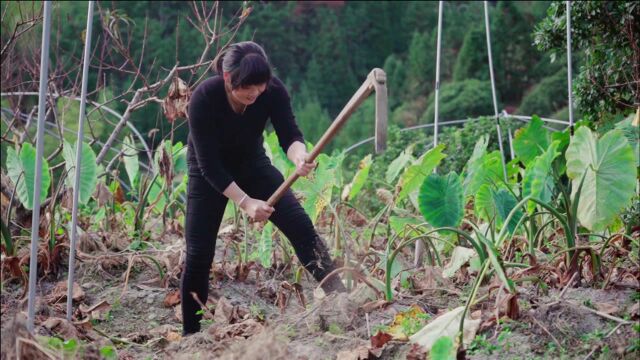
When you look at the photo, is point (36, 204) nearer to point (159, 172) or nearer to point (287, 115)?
point (287, 115)

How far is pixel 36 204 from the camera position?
307 centimetres

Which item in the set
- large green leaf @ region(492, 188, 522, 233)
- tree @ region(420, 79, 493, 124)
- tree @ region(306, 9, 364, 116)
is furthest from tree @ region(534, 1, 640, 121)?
tree @ region(306, 9, 364, 116)

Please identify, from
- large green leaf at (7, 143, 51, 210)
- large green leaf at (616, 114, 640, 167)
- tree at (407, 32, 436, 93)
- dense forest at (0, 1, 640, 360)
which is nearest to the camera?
dense forest at (0, 1, 640, 360)

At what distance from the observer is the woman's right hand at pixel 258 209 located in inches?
128

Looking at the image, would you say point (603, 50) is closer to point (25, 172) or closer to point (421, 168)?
point (421, 168)

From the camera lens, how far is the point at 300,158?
3227 mm

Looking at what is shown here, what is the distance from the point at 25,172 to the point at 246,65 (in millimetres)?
1625

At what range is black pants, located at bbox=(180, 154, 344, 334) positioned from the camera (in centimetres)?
345

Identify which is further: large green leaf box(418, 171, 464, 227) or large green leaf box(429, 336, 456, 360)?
large green leaf box(418, 171, 464, 227)

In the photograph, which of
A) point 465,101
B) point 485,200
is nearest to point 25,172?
point 485,200

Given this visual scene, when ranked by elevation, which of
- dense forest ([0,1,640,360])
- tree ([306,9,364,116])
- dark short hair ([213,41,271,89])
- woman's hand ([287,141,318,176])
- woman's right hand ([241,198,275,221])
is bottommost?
tree ([306,9,364,116])

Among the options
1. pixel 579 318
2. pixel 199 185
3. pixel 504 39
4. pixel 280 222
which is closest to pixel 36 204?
pixel 199 185

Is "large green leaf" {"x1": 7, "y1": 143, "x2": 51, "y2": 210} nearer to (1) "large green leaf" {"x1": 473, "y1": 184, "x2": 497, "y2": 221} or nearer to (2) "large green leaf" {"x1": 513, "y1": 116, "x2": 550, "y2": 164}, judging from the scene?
(1) "large green leaf" {"x1": 473, "y1": 184, "x2": 497, "y2": 221}

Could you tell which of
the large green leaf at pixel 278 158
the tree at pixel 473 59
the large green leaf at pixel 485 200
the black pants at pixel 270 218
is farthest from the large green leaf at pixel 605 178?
the tree at pixel 473 59
